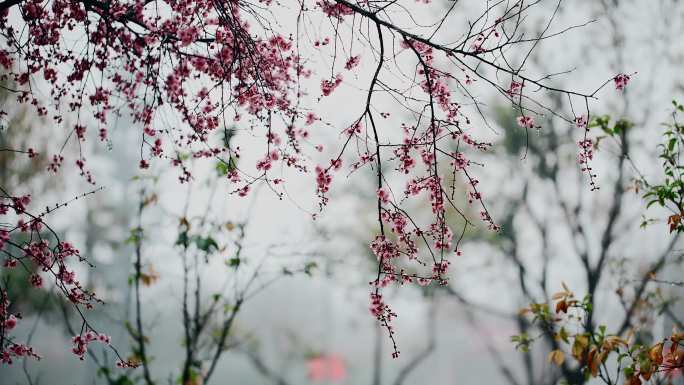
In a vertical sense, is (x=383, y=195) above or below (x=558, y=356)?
above

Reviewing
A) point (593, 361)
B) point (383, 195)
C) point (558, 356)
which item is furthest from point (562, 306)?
point (383, 195)

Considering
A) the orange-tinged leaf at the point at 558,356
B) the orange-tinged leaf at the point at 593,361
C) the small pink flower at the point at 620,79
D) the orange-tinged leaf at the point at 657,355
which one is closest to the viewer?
the small pink flower at the point at 620,79

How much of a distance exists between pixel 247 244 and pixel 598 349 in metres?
1.95

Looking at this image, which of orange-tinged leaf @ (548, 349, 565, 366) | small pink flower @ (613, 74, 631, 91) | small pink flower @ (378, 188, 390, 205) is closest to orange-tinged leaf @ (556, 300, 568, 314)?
orange-tinged leaf @ (548, 349, 565, 366)

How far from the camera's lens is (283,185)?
1972mm

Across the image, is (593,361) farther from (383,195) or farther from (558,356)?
(383,195)

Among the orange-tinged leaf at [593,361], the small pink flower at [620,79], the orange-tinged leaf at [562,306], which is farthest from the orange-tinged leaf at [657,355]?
the small pink flower at [620,79]

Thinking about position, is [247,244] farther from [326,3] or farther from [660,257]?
[660,257]

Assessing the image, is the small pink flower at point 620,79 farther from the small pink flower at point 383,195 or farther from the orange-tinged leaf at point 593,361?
the orange-tinged leaf at point 593,361

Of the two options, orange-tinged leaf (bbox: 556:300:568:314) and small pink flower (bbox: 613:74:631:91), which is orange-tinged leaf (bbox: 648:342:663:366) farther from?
Answer: small pink flower (bbox: 613:74:631:91)

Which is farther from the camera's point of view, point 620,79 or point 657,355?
point 657,355

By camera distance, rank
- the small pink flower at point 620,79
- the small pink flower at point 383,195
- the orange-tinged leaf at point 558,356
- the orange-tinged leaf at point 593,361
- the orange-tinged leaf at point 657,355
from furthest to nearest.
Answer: the orange-tinged leaf at point 558,356
the orange-tinged leaf at point 593,361
the orange-tinged leaf at point 657,355
the small pink flower at point 620,79
the small pink flower at point 383,195

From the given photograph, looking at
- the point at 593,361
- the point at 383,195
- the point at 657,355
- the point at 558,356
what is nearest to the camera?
the point at 383,195

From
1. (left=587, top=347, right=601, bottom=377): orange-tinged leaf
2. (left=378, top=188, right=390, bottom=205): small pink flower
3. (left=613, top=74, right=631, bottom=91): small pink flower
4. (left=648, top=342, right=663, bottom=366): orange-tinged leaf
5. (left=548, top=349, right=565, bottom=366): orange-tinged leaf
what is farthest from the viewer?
(left=548, top=349, right=565, bottom=366): orange-tinged leaf
